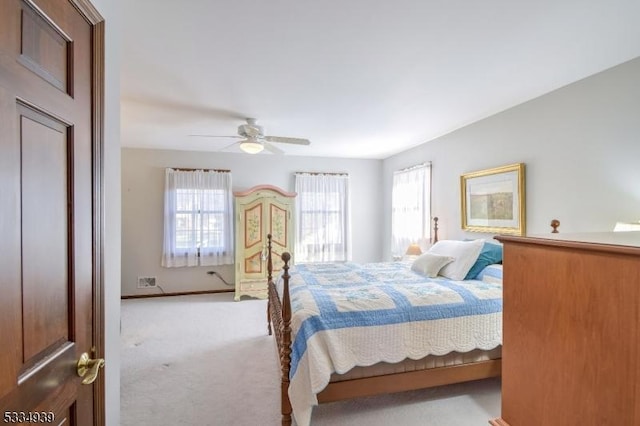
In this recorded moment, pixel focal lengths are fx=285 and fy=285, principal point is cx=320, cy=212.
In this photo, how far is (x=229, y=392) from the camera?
221 centimetres

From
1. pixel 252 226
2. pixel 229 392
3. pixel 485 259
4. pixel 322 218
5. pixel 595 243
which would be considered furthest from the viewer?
pixel 322 218

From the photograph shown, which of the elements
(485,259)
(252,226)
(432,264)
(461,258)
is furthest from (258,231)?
(485,259)

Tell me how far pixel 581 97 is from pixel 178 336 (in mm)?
4437

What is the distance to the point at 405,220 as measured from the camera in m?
4.67

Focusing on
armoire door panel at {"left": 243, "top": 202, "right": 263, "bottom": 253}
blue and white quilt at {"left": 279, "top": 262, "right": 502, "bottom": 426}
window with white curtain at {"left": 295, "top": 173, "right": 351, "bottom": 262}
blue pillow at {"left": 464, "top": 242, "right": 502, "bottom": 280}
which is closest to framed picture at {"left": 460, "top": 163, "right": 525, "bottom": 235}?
blue pillow at {"left": 464, "top": 242, "right": 502, "bottom": 280}

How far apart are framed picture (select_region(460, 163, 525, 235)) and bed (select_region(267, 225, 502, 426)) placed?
94cm

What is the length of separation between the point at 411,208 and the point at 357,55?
9.97ft

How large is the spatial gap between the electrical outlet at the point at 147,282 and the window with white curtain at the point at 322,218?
2371 mm

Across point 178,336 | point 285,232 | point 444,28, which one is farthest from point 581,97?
point 178,336

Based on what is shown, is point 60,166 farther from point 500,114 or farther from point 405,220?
point 405,220

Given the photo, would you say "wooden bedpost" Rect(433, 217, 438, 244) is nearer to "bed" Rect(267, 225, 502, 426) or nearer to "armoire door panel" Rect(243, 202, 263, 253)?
"bed" Rect(267, 225, 502, 426)

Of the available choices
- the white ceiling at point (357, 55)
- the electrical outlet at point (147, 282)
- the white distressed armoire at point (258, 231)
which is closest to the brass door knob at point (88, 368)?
the white ceiling at point (357, 55)

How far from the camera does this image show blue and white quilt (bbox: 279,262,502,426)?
1.73m

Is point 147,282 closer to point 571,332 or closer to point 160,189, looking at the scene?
point 160,189
